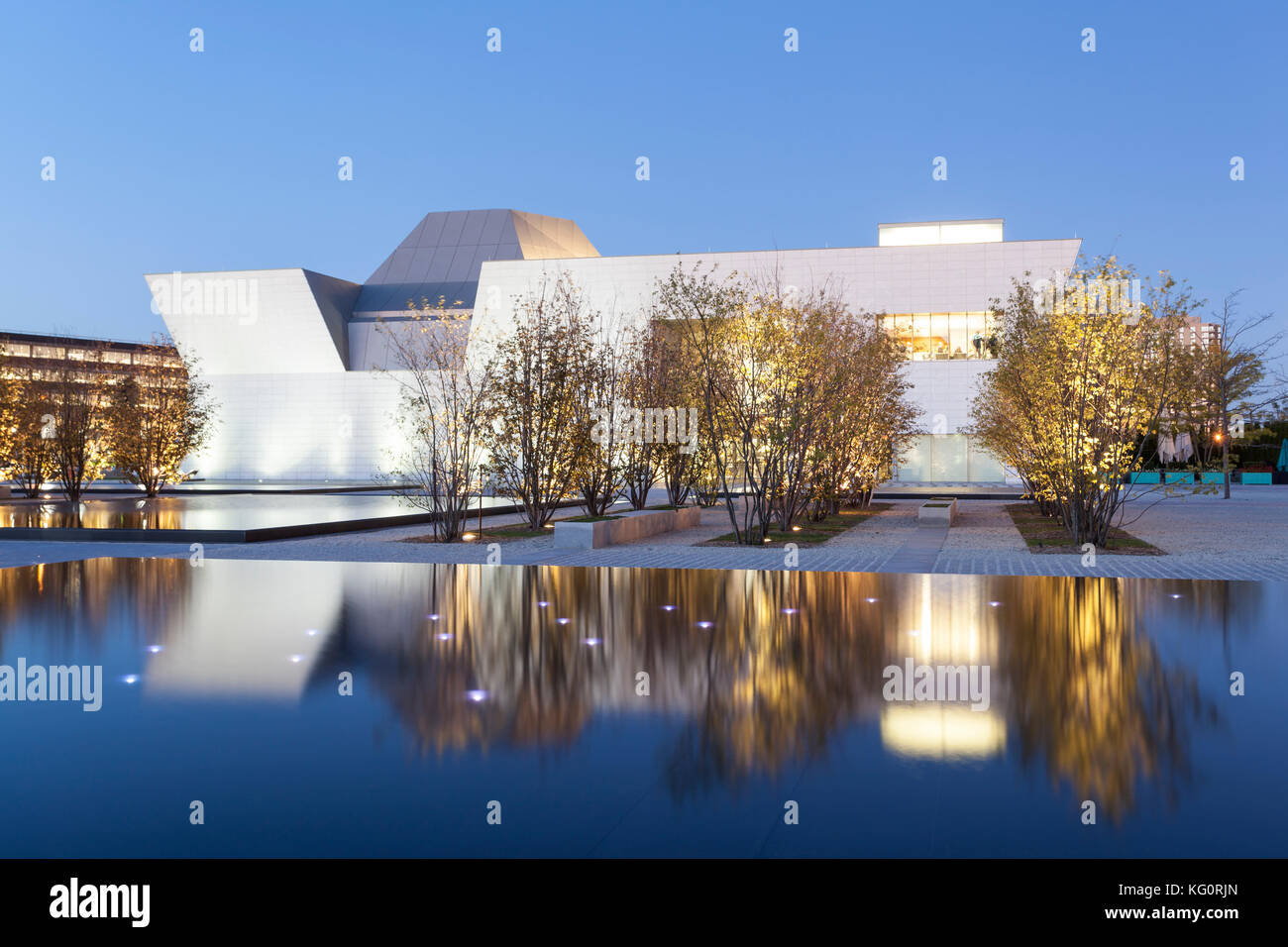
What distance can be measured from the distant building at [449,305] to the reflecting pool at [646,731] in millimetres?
34380

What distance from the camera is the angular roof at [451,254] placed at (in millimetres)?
52125

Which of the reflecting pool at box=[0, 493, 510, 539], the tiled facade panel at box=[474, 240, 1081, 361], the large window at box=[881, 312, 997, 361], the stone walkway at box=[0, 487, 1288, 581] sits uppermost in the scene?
the tiled facade panel at box=[474, 240, 1081, 361]

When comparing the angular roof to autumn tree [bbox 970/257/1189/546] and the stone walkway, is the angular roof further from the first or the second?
autumn tree [bbox 970/257/1189/546]

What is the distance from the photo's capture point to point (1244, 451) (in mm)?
46125

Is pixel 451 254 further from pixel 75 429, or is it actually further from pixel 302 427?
pixel 75 429

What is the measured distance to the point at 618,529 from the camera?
50.5ft

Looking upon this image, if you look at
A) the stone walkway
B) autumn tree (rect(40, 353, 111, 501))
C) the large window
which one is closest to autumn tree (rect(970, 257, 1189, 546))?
the stone walkway

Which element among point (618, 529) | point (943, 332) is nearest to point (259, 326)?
point (943, 332)

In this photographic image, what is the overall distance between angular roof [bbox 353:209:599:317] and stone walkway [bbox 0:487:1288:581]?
36.5 metres

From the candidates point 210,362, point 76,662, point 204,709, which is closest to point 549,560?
point 76,662

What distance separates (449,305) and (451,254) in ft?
19.5

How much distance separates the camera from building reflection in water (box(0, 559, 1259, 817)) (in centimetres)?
451

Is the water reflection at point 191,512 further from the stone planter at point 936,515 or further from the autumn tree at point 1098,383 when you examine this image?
the autumn tree at point 1098,383

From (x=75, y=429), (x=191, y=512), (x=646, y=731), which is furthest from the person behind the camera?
(x=75, y=429)
